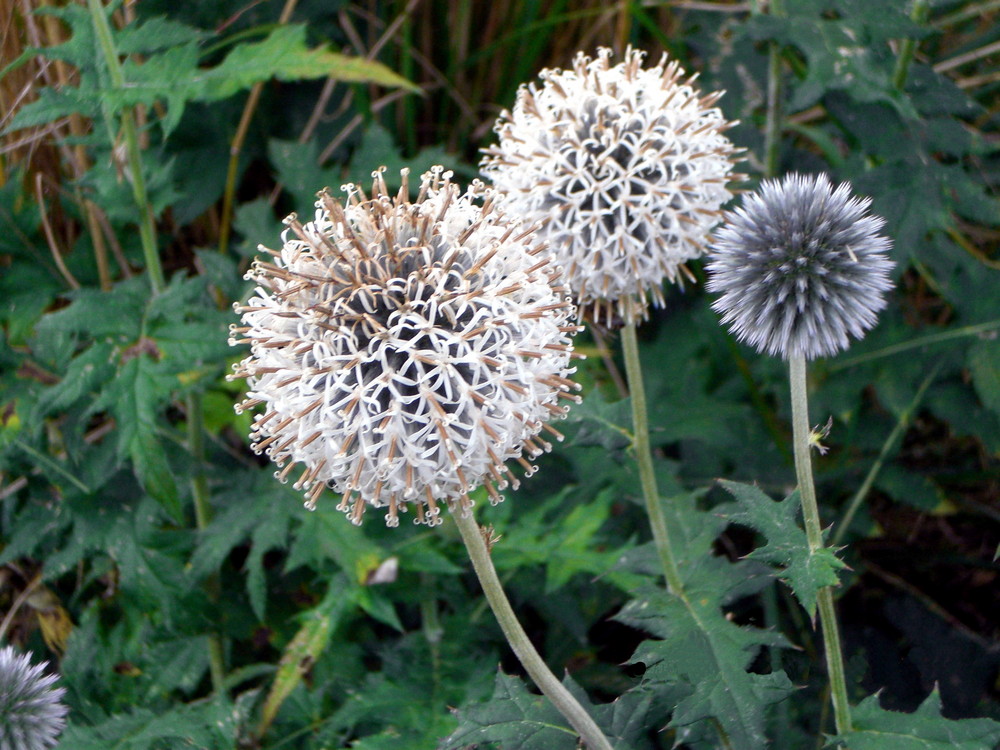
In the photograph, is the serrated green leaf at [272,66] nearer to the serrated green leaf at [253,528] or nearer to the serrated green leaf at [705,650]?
the serrated green leaf at [253,528]

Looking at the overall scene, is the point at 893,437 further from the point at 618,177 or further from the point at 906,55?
the point at 618,177

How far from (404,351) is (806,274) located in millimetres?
712

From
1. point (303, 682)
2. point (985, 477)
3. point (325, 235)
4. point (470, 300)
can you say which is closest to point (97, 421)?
point (303, 682)

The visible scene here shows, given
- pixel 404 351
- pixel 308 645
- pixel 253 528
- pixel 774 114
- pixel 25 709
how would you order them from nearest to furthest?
pixel 404 351 < pixel 25 709 < pixel 308 645 < pixel 253 528 < pixel 774 114

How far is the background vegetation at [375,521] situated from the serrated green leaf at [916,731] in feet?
0.04

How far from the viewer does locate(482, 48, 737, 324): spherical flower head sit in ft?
5.62

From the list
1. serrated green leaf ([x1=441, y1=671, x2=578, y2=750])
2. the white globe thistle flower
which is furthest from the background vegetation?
the white globe thistle flower

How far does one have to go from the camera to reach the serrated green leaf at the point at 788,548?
50.4 inches

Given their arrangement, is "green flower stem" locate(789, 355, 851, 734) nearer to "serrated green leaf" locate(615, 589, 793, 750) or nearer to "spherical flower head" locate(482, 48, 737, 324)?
→ "serrated green leaf" locate(615, 589, 793, 750)

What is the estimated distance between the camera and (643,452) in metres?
1.81

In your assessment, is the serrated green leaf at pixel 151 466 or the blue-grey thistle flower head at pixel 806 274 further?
the serrated green leaf at pixel 151 466

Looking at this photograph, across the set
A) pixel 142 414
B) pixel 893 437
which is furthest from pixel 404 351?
pixel 893 437

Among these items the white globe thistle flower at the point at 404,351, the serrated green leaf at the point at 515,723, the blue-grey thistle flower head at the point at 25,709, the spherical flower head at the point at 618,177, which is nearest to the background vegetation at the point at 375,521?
the serrated green leaf at the point at 515,723

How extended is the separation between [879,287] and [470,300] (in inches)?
28.4
